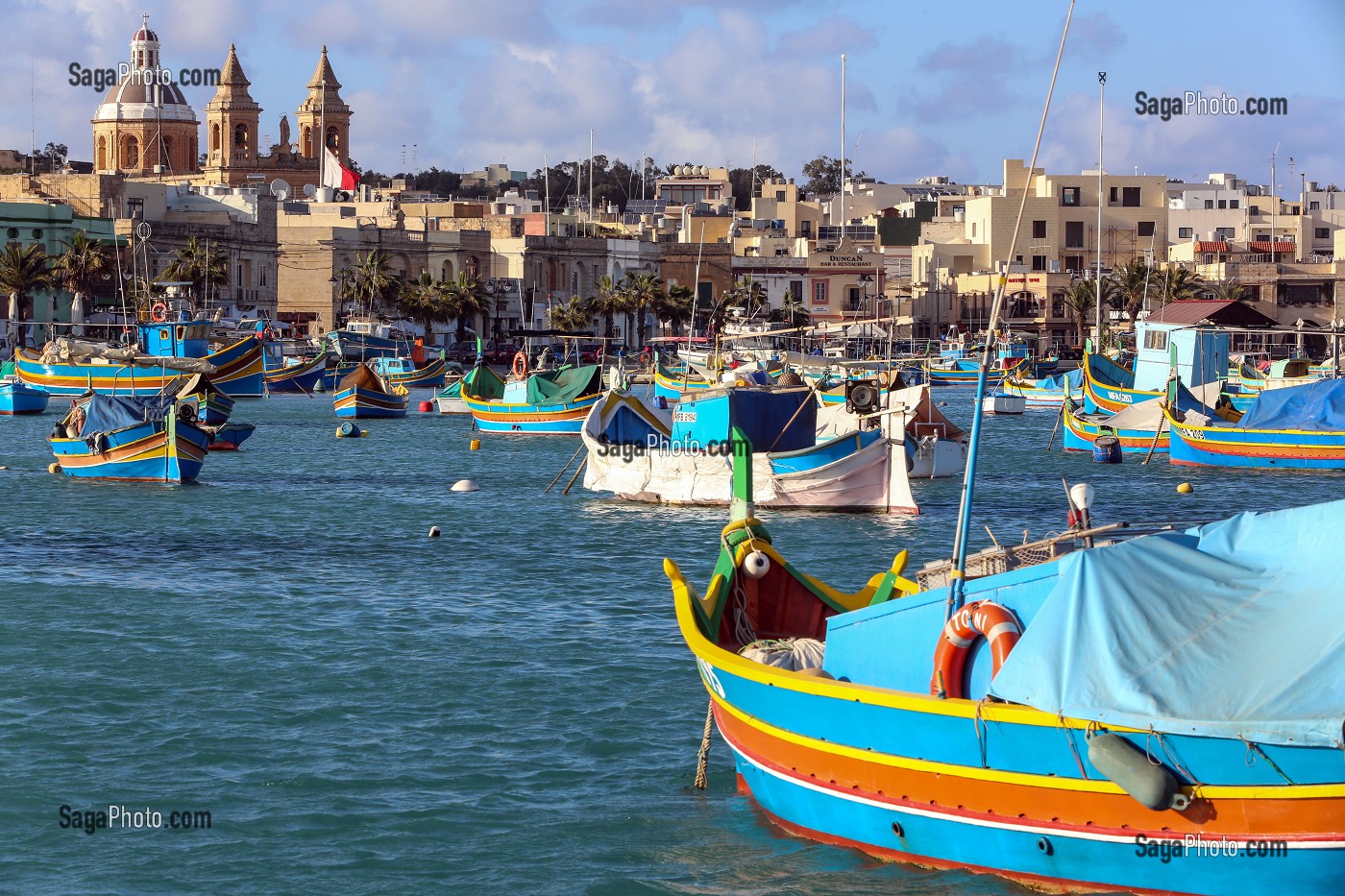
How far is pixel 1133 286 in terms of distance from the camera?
10550 cm

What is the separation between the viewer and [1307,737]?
34.0ft

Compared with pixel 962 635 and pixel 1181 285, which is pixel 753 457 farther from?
pixel 1181 285

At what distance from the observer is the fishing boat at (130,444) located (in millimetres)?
40844

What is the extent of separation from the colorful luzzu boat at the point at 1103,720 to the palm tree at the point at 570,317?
323 feet

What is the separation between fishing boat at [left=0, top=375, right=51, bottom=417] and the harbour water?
110 ft

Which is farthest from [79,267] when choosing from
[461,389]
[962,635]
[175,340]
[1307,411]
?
[962,635]

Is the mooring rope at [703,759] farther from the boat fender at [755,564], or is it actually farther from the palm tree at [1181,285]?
the palm tree at [1181,285]

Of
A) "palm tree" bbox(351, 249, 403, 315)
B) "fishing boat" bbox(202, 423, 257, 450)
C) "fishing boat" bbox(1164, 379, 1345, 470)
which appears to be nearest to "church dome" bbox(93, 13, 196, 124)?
"palm tree" bbox(351, 249, 403, 315)

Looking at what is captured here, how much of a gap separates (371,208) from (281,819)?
117 metres

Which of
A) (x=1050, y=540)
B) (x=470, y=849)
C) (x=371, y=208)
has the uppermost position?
(x=371, y=208)

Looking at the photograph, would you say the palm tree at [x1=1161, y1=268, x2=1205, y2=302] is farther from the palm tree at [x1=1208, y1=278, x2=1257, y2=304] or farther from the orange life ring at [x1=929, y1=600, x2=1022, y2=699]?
the orange life ring at [x1=929, y1=600, x2=1022, y2=699]

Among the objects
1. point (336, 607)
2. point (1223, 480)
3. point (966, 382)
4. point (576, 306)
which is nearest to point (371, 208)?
point (576, 306)

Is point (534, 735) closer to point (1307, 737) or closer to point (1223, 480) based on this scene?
point (1307, 737)

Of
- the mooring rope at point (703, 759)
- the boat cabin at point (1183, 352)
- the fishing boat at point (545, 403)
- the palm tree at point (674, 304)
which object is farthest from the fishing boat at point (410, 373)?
the mooring rope at point (703, 759)
